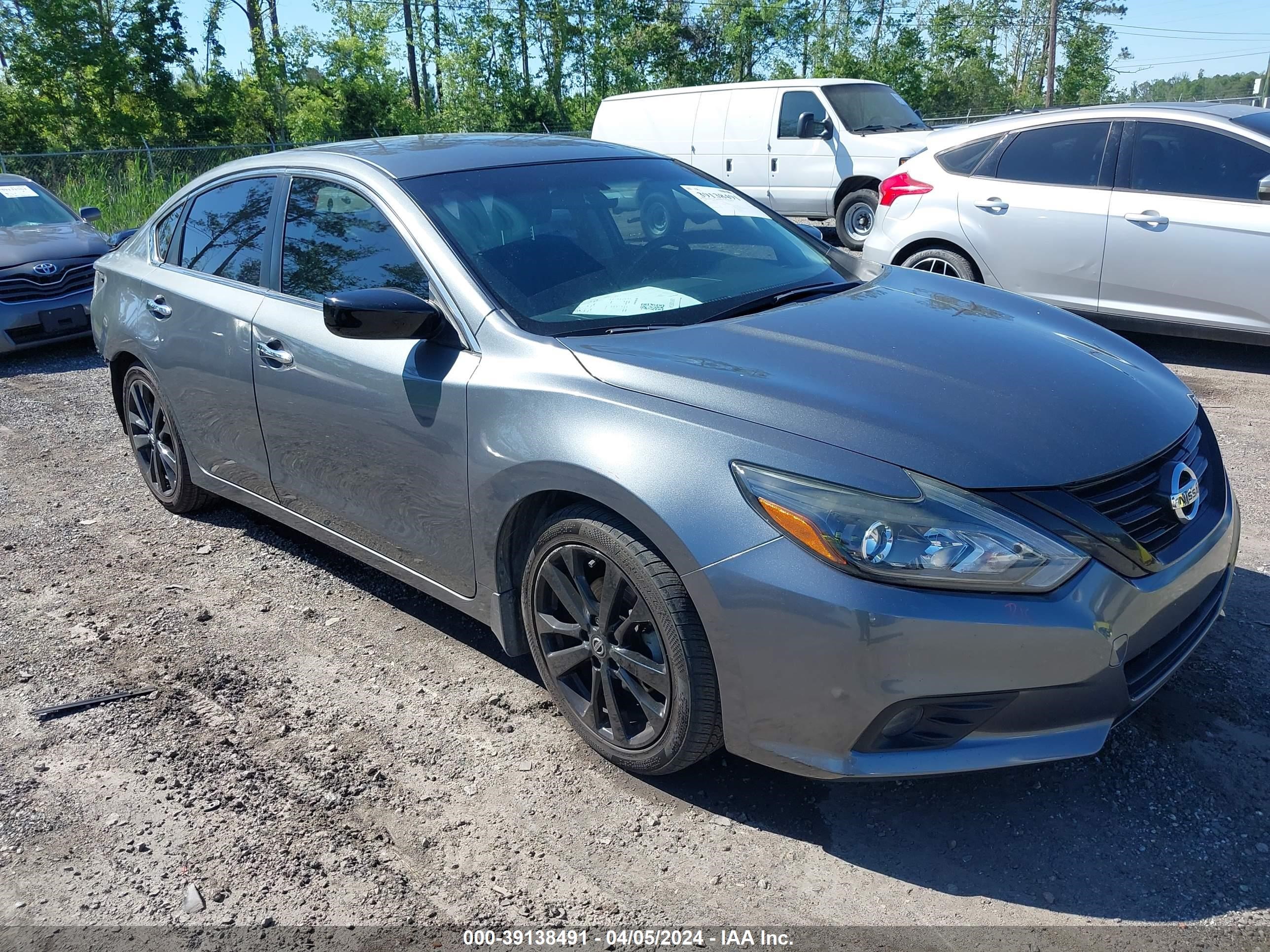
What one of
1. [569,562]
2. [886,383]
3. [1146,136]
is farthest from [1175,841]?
[1146,136]

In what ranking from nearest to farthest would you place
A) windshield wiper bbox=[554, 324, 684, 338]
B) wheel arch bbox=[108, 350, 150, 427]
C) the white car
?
1. windshield wiper bbox=[554, 324, 684, 338]
2. wheel arch bbox=[108, 350, 150, 427]
3. the white car

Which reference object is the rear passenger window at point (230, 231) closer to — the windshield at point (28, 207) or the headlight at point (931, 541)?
the headlight at point (931, 541)

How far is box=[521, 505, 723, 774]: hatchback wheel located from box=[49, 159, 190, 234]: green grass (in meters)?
15.2

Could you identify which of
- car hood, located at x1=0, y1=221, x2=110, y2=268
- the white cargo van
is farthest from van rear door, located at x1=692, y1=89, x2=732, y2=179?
car hood, located at x1=0, y1=221, x2=110, y2=268

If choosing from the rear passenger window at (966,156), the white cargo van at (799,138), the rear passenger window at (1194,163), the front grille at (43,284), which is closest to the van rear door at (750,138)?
the white cargo van at (799,138)

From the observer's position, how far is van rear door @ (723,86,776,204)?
14.1 meters

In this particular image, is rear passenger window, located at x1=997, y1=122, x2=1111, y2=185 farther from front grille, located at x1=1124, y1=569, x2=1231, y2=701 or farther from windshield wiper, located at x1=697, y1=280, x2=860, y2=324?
front grille, located at x1=1124, y1=569, x2=1231, y2=701

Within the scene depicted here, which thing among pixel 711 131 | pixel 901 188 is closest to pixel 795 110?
pixel 711 131

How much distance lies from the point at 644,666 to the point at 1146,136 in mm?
5839

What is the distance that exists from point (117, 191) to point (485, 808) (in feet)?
56.4

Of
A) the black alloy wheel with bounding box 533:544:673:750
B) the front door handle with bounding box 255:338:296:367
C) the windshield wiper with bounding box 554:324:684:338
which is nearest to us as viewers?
the black alloy wheel with bounding box 533:544:673:750

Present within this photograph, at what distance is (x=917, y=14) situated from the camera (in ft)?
129

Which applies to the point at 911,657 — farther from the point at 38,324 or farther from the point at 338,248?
the point at 38,324

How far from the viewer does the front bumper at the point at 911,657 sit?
2281 millimetres
